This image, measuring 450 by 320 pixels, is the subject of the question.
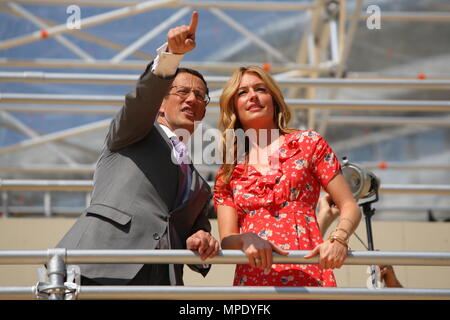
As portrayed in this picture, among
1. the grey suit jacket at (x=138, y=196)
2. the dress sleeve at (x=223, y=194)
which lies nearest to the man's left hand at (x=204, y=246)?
the grey suit jacket at (x=138, y=196)

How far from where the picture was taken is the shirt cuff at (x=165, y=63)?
7.84 feet

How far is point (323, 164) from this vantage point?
254cm

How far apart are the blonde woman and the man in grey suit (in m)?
0.11

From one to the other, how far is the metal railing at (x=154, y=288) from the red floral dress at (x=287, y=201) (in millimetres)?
149

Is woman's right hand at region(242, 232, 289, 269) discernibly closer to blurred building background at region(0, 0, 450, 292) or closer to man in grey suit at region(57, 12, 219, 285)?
man in grey suit at region(57, 12, 219, 285)

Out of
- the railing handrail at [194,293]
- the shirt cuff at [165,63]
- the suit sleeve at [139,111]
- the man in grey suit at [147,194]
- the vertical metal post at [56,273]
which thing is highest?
the shirt cuff at [165,63]

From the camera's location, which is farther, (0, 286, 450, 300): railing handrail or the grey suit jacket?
the grey suit jacket

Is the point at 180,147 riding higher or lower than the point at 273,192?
higher

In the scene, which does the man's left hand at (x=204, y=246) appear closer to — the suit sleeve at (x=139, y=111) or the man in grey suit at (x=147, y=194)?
the man in grey suit at (x=147, y=194)

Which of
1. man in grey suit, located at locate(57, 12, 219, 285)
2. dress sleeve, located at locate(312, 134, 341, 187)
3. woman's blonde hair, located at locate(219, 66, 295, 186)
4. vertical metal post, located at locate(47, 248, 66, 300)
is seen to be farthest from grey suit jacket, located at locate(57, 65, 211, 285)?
dress sleeve, located at locate(312, 134, 341, 187)

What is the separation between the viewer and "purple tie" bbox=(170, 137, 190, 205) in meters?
2.59

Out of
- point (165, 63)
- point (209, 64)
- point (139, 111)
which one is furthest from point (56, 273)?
point (209, 64)

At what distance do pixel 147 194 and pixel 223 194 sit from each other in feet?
0.83

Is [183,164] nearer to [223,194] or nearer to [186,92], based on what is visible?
[223,194]
